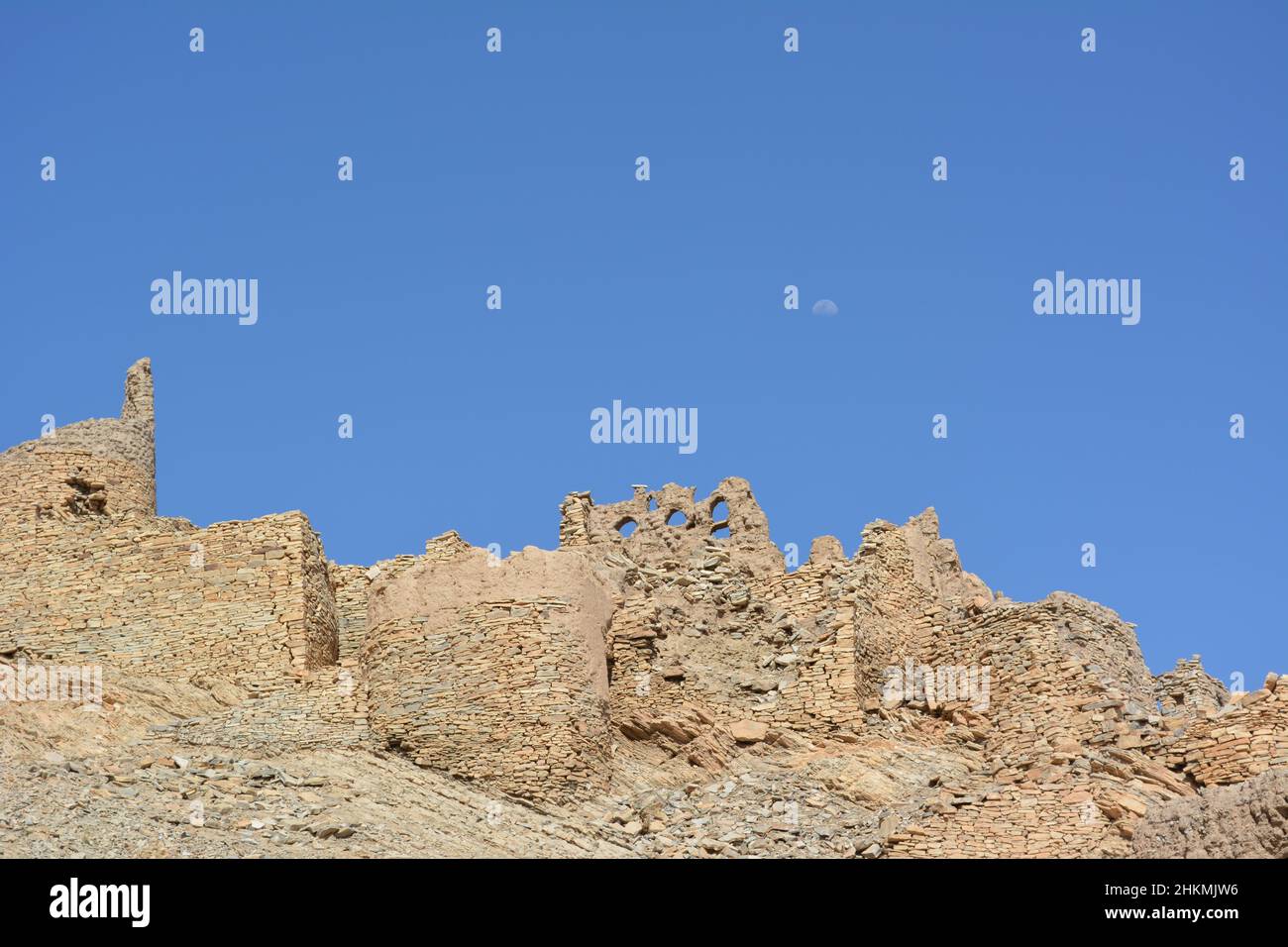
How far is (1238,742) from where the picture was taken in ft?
127

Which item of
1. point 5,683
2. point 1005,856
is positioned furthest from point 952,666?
point 5,683

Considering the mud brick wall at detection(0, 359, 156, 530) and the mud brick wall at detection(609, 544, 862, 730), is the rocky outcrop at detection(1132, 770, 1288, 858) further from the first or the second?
the mud brick wall at detection(0, 359, 156, 530)

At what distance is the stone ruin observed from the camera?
3866 cm

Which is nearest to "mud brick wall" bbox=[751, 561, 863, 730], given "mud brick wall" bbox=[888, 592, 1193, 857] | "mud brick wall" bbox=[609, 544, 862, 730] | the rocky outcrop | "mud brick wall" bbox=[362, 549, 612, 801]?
"mud brick wall" bbox=[609, 544, 862, 730]

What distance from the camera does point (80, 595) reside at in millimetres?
44406

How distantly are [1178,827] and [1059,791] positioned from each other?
2747 mm

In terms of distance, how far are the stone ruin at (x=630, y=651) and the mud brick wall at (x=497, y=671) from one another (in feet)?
0.14

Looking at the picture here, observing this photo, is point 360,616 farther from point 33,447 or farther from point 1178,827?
point 1178,827

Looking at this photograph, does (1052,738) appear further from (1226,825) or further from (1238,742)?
(1226,825)

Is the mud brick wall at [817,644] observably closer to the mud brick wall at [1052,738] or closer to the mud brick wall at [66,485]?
the mud brick wall at [1052,738]

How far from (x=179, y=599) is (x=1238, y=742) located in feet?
53.5

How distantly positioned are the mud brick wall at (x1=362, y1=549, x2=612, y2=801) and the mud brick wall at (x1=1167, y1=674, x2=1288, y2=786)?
8.11 meters
